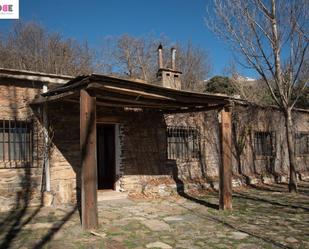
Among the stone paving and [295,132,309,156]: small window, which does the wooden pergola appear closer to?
the stone paving

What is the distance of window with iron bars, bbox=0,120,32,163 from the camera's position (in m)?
8.91

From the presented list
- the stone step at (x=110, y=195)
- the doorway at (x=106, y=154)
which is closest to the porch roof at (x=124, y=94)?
the doorway at (x=106, y=154)

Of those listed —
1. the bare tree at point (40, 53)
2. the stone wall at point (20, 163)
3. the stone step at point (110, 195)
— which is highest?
the bare tree at point (40, 53)

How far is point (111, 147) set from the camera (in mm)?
11969

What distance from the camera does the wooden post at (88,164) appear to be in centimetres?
683

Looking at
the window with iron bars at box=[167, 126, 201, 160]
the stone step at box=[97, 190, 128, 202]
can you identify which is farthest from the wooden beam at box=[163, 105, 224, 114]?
the stone step at box=[97, 190, 128, 202]

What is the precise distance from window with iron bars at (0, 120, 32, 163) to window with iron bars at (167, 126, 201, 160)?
487cm

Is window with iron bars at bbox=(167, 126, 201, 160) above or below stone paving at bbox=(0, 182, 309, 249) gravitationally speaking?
above

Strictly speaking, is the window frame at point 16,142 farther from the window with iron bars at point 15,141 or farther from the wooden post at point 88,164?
the wooden post at point 88,164

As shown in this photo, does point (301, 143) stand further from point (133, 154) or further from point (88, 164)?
point (88, 164)

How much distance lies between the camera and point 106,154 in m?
12.8

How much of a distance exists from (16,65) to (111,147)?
41.8ft

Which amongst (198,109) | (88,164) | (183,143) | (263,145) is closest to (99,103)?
(198,109)

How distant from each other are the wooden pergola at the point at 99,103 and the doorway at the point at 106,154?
2.21 m
